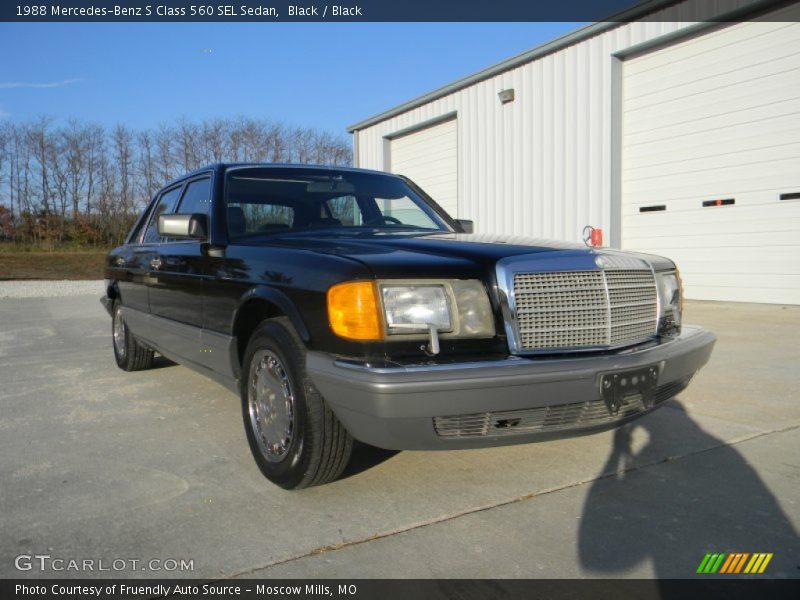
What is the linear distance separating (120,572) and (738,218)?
32.9 feet

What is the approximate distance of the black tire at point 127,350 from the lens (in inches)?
215

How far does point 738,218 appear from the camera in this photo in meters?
9.87

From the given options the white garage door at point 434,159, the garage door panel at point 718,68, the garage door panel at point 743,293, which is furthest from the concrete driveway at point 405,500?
the white garage door at point 434,159

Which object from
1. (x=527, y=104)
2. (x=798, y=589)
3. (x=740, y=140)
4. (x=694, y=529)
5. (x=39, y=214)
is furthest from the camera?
(x=39, y=214)

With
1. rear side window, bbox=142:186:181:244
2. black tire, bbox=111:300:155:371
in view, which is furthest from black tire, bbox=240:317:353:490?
black tire, bbox=111:300:155:371

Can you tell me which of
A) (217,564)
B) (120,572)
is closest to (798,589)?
(217,564)

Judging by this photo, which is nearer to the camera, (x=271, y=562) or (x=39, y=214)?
(x=271, y=562)

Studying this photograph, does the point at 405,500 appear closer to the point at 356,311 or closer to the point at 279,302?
the point at 356,311

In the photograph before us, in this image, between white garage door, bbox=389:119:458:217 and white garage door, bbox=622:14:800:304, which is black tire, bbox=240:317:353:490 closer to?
white garage door, bbox=622:14:800:304

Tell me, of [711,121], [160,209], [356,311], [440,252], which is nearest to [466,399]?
[356,311]

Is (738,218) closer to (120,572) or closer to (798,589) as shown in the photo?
(798,589)

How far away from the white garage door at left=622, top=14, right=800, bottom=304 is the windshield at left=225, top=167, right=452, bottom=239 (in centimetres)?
728

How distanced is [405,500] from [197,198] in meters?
2.50

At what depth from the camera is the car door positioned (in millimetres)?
3764
